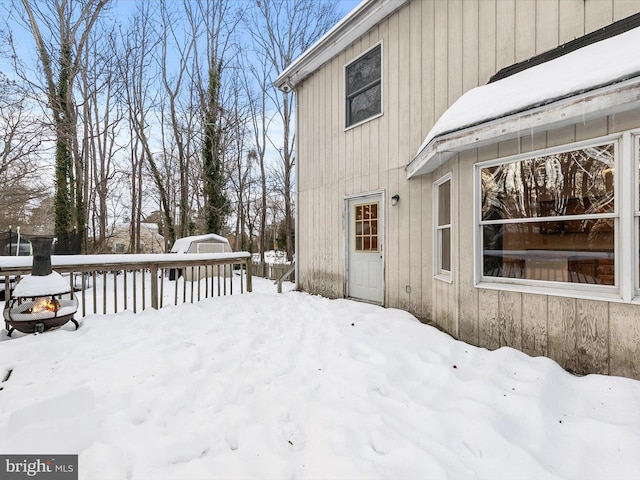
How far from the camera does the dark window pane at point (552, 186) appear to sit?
2553mm

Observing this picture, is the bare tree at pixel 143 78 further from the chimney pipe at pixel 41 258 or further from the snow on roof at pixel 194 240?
the chimney pipe at pixel 41 258

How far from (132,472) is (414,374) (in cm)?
204

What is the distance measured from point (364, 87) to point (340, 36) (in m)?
1.07

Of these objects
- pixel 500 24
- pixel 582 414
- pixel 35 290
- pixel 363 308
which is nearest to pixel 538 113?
pixel 500 24

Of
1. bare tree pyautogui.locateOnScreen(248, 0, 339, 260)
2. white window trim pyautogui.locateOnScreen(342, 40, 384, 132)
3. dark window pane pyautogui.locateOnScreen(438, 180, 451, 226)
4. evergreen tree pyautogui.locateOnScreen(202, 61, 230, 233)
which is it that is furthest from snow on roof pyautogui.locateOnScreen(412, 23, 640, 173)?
bare tree pyautogui.locateOnScreen(248, 0, 339, 260)

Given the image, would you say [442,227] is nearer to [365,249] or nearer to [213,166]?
[365,249]

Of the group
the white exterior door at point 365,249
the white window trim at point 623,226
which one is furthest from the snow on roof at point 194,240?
the white window trim at point 623,226

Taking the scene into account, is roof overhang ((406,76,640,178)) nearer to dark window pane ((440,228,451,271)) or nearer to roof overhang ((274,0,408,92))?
dark window pane ((440,228,451,271))

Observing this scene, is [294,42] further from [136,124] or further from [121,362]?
[121,362]

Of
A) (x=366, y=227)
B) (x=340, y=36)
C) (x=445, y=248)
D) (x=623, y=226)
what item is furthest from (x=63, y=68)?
(x=623, y=226)

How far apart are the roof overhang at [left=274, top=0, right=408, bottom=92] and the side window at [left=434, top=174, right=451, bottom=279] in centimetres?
297

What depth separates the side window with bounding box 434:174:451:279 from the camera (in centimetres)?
388

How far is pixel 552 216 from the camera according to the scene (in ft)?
9.35

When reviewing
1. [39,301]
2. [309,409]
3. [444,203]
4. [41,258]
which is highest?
[444,203]
